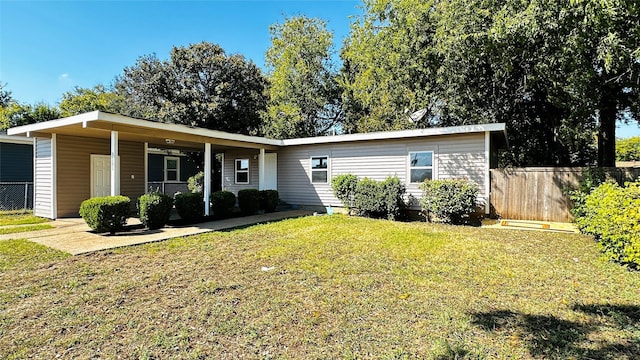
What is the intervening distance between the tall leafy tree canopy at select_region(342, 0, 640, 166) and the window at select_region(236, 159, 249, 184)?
7431 millimetres

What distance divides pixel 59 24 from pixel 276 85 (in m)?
11.1

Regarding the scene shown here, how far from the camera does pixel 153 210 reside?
7.91 meters

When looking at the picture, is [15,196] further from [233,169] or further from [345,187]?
[345,187]

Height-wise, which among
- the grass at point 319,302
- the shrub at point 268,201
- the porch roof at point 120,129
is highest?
the porch roof at point 120,129

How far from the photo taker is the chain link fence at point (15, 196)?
12.0m

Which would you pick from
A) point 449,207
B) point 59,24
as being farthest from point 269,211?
point 59,24

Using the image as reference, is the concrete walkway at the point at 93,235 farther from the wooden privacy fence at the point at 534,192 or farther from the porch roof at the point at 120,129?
the wooden privacy fence at the point at 534,192

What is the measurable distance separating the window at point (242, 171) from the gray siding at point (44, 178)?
21.1 feet

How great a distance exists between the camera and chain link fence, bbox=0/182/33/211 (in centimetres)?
1203

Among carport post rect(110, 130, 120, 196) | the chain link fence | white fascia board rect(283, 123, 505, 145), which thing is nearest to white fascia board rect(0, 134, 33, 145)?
the chain link fence

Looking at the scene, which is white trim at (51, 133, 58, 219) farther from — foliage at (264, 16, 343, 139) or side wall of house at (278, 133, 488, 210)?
foliage at (264, 16, 343, 139)

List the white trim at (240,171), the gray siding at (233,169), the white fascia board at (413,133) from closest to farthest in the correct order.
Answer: the white fascia board at (413,133) → the gray siding at (233,169) → the white trim at (240,171)

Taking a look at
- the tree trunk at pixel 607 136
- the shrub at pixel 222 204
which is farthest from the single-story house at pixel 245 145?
the tree trunk at pixel 607 136

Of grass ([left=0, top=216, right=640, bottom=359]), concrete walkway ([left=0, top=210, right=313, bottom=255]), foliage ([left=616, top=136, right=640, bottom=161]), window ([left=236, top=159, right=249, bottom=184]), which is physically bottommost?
grass ([left=0, top=216, right=640, bottom=359])
